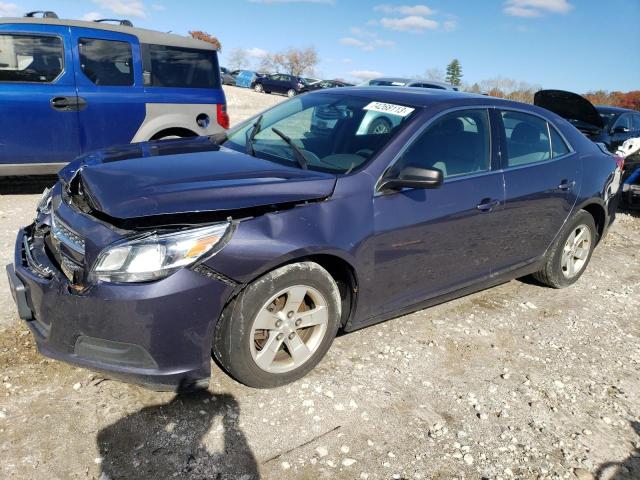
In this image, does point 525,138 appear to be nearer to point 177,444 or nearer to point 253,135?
point 253,135

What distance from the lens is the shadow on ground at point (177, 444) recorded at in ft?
7.63

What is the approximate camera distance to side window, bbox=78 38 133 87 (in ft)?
19.5

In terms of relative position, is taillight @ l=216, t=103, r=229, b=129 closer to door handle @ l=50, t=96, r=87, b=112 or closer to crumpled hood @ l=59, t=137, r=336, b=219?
door handle @ l=50, t=96, r=87, b=112

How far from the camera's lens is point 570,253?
187 inches

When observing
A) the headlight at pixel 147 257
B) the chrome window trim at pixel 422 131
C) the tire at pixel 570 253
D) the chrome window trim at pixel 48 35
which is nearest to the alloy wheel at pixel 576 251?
the tire at pixel 570 253

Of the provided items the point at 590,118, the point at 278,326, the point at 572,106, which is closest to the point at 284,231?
the point at 278,326

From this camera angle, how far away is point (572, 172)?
4391mm

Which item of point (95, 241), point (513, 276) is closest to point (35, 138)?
point (95, 241)

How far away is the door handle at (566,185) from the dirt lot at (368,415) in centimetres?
121

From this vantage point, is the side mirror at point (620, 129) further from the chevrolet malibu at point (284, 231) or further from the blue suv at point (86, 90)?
the blue suv at point (86, 90)

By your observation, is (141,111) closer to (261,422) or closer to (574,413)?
(261,422)

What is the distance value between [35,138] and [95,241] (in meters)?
4.04

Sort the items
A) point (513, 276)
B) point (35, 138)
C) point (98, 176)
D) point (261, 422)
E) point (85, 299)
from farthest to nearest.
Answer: point (35, 138) < point (513, 276) < point (98, 176) < point (261, 422) < point (85, 299)

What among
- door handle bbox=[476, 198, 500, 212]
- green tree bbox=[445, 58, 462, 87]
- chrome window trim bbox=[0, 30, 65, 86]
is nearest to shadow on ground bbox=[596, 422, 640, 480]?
door handle bbox=[476, 198, 500, 212]
